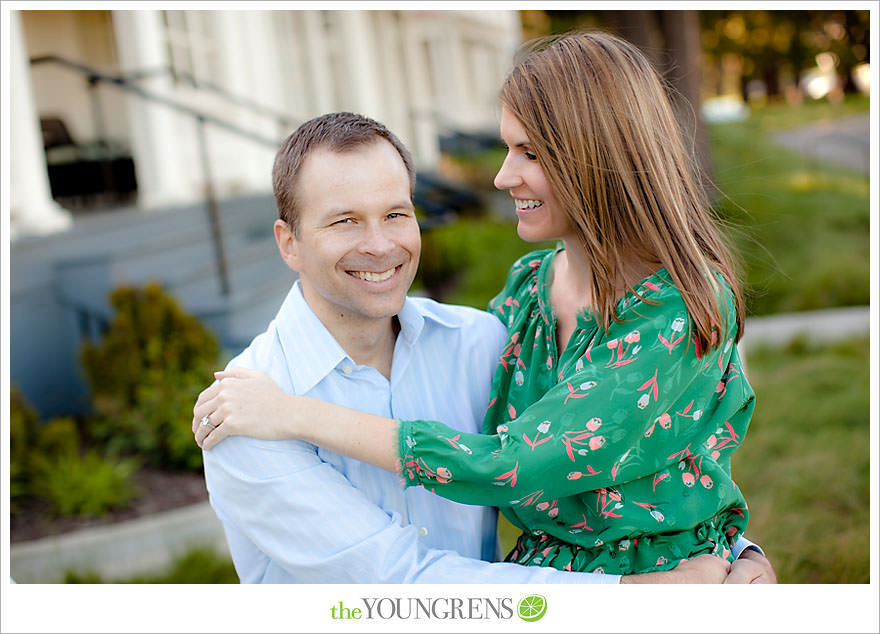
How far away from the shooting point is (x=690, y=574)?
7.02 feet

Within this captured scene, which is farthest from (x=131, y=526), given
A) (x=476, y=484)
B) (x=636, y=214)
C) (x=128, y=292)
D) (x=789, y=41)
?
(x=789, y=41)

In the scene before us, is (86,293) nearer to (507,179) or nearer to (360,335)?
(360,335)

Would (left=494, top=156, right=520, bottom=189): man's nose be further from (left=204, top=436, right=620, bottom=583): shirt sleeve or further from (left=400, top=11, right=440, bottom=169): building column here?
(left=400, top=11, right=440, bottom=169): building column

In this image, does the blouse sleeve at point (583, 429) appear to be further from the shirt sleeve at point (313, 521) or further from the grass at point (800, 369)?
the grass at point (800, 369)

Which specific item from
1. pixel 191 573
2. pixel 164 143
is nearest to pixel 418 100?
pixel 164 143

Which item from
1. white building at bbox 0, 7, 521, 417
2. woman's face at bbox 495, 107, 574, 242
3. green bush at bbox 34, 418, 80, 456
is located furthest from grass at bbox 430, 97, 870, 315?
woman's face at bbox 495, 107, 574, 242

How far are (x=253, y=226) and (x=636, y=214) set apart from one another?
614cm

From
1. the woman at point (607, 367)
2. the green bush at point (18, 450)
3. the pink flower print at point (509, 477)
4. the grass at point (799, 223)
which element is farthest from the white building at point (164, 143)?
the grass at point (799, 223)

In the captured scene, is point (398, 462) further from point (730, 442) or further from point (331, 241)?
point (730, 442)

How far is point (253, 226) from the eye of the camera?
7.82 m

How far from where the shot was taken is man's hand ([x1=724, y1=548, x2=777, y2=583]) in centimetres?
219

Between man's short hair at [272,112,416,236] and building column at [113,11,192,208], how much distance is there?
6.08 meters

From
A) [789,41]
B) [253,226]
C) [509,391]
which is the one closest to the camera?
[509,391]

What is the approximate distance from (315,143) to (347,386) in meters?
0.62
